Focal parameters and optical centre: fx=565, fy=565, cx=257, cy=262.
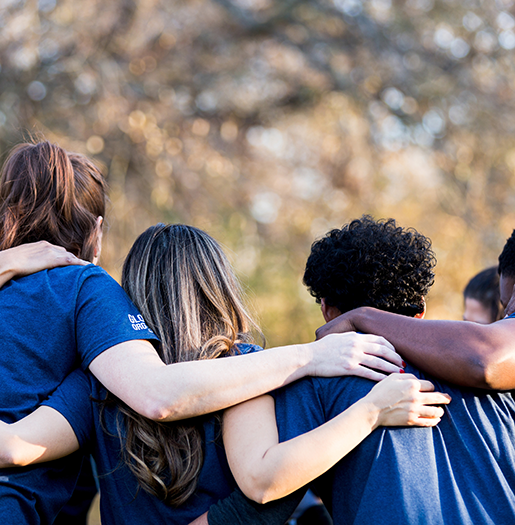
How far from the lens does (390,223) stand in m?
2.05

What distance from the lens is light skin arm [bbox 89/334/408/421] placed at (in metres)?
1.64

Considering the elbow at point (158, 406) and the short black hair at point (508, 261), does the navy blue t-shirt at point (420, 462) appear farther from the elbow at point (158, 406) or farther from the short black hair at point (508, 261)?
the short black hair at point (508, 261)

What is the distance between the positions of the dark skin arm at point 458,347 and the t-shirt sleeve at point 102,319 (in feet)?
2.49

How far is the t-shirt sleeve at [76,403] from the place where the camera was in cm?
173

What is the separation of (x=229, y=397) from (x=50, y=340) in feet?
1.98

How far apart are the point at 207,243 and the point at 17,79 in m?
4.63

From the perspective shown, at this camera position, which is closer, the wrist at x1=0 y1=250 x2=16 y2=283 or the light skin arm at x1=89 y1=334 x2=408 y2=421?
the light skin arm at x1=89 y1=334 x2=408 y2=421

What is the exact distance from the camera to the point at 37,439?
164cm

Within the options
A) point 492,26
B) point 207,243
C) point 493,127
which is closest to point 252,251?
point 493,127

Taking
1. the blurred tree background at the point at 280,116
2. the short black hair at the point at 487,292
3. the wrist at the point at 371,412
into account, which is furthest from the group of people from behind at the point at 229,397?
the blurred tree background at the point at 280,116

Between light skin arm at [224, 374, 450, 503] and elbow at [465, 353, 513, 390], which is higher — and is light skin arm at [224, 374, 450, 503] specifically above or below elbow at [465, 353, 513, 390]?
below

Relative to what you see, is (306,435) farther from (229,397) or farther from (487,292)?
(487,292)

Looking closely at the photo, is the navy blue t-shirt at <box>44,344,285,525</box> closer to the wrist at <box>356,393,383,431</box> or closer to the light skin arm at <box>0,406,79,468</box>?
the light skin arm at <box>0,406,79,468</box>

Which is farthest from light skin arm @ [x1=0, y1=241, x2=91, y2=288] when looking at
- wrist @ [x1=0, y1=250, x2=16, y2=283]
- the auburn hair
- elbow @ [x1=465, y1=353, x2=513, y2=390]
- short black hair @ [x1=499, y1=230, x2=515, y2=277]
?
short black hair @ [x1=499, y1=230, x2=515, y2=277]
